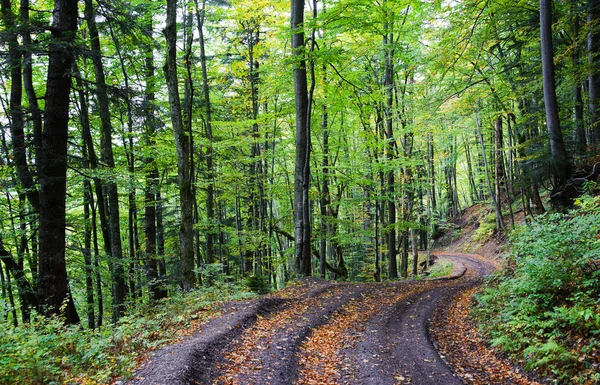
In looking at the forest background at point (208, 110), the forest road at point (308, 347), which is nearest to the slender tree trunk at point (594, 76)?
the forest background at point (208, 110)

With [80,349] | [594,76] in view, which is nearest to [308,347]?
[80,349]

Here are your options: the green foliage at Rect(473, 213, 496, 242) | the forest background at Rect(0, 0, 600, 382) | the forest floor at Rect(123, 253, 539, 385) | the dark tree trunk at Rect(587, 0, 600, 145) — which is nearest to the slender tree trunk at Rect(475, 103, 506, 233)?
the green foliage at Rect(473, 213, 496, 242)

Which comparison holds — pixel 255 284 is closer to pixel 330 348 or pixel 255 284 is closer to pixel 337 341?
pixel 337 341

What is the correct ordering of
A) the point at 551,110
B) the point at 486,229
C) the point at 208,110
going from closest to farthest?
the point at 551,110
the point at 208,110
the point at 486,229

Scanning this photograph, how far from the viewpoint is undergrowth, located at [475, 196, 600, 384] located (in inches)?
188

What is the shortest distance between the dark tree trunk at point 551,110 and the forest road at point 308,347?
495 cm

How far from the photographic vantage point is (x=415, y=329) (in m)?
7.52

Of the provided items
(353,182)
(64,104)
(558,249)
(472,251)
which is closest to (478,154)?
(472,251)

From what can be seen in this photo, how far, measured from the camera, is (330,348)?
6324 millimetres

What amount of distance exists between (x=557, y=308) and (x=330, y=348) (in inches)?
149

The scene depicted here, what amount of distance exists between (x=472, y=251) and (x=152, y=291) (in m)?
25.8

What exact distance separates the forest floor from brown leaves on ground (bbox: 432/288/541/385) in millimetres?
16

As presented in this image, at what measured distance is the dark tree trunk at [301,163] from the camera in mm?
11875

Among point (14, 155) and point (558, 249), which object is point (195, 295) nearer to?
point (14, 155)
